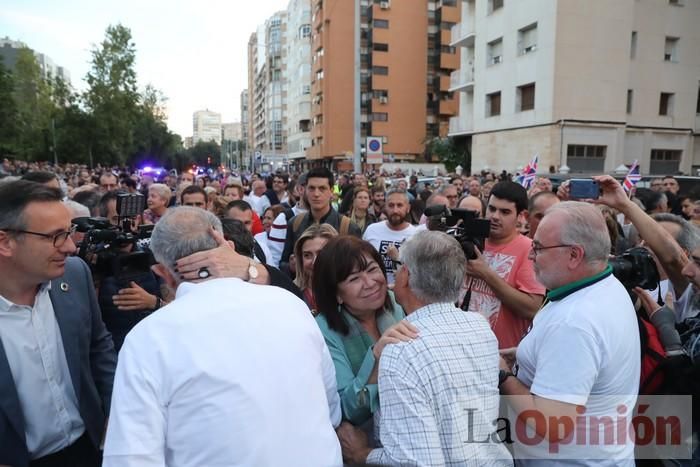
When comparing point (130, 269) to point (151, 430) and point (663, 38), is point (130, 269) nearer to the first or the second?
point (151, 430)

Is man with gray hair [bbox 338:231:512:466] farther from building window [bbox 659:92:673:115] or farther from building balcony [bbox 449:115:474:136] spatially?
building window [bbox 659:92:673:115]

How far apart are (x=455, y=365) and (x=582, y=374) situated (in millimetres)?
534

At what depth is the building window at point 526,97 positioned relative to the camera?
26.2 m

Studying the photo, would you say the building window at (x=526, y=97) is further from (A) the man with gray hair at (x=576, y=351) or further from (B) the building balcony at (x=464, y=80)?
(A) the man with gray hair at (x=576, y=351)

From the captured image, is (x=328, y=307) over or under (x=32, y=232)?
under

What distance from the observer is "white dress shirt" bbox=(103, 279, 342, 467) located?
1.47 meters

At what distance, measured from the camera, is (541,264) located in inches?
90.8

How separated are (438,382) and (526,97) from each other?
91.2 feet

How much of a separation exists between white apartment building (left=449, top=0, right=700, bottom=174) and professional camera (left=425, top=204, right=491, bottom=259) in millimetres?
23484

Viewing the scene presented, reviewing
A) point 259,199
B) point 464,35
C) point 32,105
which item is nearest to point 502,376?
point 259,199

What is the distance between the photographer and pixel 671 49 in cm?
2772

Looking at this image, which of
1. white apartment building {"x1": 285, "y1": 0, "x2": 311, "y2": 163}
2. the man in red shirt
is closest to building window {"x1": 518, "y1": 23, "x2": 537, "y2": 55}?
the man in red shirt

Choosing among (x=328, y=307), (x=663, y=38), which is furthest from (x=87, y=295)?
(x=663, y=38)

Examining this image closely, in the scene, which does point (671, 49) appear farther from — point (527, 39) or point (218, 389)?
point (218, 389)
